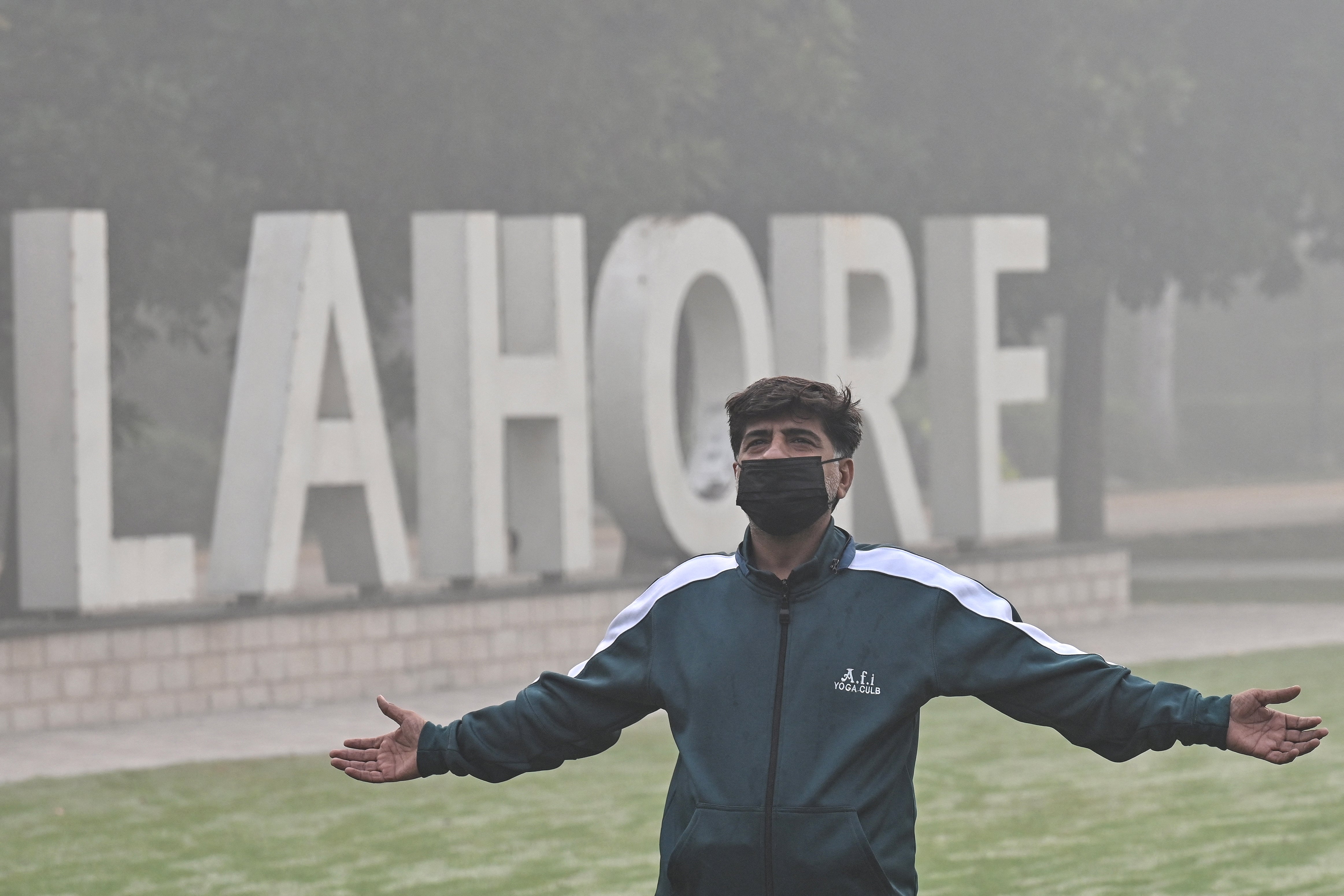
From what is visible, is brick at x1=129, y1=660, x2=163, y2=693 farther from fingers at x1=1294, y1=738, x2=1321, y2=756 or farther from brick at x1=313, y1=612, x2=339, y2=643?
fingers at x1=1294, y1=738, x2=1321, y2=756

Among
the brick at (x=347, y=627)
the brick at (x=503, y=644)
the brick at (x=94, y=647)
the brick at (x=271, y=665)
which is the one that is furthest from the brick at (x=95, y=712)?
the brick at (x=503, y=644)

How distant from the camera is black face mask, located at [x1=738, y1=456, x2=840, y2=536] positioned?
4023 millimetres

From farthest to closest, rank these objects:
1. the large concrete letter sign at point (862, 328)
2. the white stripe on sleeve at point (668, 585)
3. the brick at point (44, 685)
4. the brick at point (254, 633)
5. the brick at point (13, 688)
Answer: the large concrete letter sign at point (862, 328)
the brick at point (254, 633)
the brick at point (44, 685)
the brick at point (13, 688)
the white stripe on sleeve at point (668, 585)

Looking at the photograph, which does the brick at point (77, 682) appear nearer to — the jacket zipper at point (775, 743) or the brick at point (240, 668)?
the brick at point (240, 668)

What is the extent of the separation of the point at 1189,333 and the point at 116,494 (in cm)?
4227

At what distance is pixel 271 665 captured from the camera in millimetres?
14555

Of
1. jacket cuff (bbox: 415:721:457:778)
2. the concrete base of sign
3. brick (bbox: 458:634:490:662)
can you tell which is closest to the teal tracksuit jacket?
jacket cuff (bbox: 415:721:457:778)

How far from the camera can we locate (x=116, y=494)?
31531 millimetres

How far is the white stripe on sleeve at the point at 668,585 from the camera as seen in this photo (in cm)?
414

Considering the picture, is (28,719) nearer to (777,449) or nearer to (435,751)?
(435,751)

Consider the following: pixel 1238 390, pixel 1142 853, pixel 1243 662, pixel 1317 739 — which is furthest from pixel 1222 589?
pixel 1238 390

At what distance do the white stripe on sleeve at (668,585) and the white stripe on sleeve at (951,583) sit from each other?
26 centimetres

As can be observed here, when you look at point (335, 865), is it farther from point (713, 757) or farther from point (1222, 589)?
point (1222, 589)

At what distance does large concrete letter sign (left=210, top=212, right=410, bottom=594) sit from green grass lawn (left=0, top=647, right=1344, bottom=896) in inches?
115
